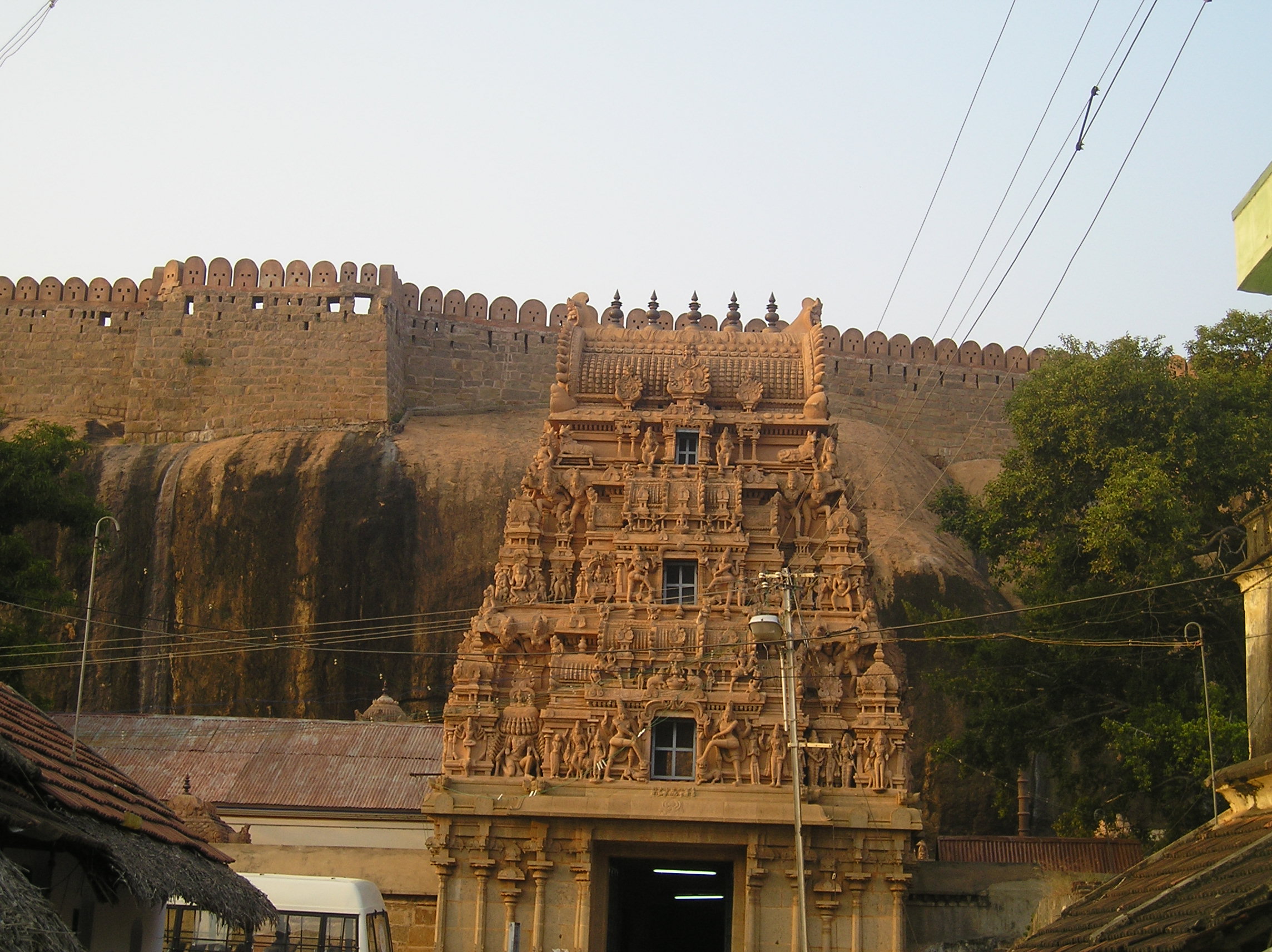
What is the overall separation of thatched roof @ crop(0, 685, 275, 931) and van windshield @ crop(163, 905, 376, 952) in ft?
11.8

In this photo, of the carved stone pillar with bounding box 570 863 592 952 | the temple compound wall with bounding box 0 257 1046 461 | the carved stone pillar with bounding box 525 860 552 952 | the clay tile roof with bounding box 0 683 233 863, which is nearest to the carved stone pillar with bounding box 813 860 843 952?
the carved stone pillar with bounding box 570 863 592 952

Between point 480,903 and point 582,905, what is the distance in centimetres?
144

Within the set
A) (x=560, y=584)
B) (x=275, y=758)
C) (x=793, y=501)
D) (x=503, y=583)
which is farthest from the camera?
(x=275, y=758)

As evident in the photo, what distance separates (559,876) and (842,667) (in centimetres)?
515

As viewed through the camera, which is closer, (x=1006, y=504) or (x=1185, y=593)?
(x=1185, y=593)

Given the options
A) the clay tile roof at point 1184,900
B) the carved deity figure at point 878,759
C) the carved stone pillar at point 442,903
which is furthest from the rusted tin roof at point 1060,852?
the clay tile roof at point 1184,900

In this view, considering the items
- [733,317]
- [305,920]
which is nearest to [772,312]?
[733,317]

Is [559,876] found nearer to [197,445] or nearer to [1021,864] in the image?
[1021,864]

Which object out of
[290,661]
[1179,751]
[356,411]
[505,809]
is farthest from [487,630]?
[356,411]

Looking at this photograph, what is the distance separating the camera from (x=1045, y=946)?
10.8 meters

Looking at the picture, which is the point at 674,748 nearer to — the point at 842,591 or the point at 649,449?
the point at 842,591

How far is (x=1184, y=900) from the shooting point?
29.0 feet

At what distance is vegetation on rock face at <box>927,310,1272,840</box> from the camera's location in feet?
85.1

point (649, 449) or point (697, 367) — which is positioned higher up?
point (697, 367)
